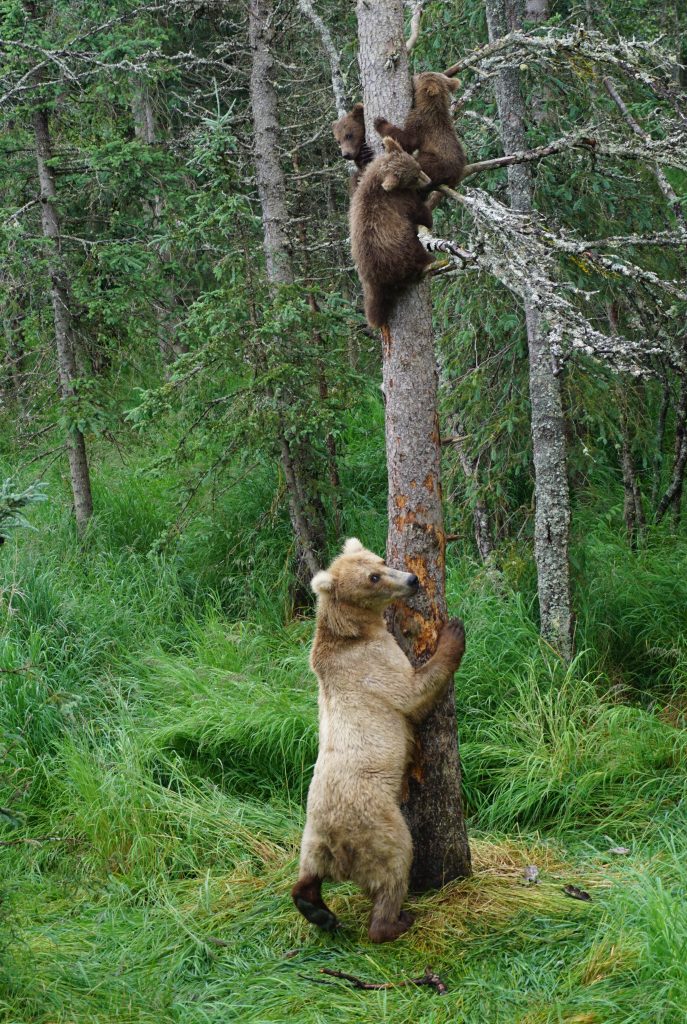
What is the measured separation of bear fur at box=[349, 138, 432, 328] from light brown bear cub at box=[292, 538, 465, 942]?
4.21 ft

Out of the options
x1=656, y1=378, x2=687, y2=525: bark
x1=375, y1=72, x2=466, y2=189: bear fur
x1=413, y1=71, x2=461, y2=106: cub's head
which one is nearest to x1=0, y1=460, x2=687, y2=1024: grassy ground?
x1=656, y1=378, x2=687, y2=525: bark

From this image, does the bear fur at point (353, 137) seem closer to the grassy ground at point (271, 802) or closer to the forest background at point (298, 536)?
the forest background at point (298, 536)

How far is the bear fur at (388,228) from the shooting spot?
4934 mm

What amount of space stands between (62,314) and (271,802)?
17.9ft

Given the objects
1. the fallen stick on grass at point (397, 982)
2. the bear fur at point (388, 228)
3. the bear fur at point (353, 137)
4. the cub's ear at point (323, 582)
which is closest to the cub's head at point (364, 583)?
the cub's ear at point (323, 582)

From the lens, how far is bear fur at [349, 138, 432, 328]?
4.93m

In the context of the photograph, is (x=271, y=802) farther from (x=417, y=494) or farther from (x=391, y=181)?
(x=391, y=181)

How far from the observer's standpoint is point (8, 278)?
33.4 ft

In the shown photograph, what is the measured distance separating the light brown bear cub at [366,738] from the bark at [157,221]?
6307mm

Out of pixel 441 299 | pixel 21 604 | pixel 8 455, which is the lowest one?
pixel 21 604

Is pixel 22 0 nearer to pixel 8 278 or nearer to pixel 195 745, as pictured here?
pixel 8 278

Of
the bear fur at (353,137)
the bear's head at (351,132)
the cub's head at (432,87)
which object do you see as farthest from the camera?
the bear's head at (351,132)

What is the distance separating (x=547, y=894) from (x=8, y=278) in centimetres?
780

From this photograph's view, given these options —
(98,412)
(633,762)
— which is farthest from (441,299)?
(633,762)
